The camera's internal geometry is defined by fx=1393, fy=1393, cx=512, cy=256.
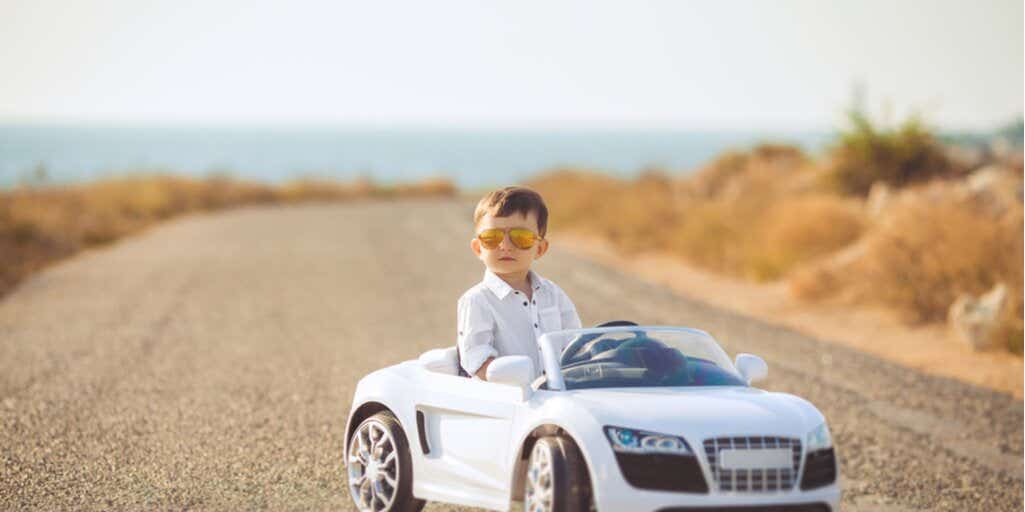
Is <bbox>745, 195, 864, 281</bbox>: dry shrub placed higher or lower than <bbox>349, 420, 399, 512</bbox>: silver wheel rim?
lower

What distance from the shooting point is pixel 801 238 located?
75.8 feet

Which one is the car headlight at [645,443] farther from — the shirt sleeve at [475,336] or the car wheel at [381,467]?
the car wheel at [381,467]

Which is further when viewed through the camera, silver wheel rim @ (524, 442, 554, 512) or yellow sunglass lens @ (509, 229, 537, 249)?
yellow sunglass lens @ (509, 229, 537, 249)

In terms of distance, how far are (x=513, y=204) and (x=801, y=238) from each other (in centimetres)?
1749

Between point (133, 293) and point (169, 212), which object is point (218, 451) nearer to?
point (133, 293)

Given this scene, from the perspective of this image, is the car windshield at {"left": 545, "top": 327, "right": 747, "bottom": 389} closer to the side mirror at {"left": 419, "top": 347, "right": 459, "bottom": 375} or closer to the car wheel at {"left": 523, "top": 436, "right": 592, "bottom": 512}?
the car wheel at {"left": 523, "top": 436, "right": 592, "bottom": 512}

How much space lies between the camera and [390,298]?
57.9ft

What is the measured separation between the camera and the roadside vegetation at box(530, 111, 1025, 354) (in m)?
17.1

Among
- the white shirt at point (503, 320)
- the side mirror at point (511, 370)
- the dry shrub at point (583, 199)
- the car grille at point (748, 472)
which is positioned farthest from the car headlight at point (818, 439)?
the dry shrub at point (583, 199)

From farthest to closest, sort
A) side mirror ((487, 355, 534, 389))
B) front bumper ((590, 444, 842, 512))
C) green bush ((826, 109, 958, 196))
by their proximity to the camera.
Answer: green bush ((826, 109, 958, 196)) → side mirror ((487, 355, 534, 389)) → front bumper ((590, 444, 842, 512))

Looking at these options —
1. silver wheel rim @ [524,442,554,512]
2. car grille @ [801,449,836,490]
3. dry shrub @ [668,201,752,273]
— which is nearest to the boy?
silver wheel rim @ [524,442,554,512]

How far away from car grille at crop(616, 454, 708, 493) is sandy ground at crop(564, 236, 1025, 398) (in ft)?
25.6

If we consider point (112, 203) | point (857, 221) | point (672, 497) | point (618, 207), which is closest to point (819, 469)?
point (672, 497)

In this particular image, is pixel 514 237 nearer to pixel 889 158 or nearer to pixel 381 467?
pixel 381 467
